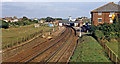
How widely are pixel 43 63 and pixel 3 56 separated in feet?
25.2

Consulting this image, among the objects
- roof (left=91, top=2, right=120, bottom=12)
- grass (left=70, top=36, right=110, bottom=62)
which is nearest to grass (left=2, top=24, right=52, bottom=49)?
grass (left=70, top=36, right=110, bottom=62)

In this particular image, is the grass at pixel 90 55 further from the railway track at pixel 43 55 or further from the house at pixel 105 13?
the house at pixel 105 13

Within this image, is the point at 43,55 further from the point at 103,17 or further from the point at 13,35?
the point at 103,17

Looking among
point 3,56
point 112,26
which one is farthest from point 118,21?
point 3,56

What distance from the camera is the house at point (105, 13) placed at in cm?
5017

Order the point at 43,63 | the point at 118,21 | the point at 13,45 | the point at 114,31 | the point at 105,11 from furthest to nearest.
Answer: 1. the point at 105,11
2. the point at 118,21
3. the point at 114,31
4. the point at 13,45
5. the point at 43,63

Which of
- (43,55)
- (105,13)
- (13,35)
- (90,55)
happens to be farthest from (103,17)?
(90,55)

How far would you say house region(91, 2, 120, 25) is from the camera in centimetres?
5017

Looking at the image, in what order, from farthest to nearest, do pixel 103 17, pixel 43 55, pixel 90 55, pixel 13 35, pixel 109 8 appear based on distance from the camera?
pixel 103 17 → pixel 109 8 → pixel 13 35 → pixel 43 55 → pixel 90 55

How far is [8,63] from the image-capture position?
18766 mm

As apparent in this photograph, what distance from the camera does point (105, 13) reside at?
167 ft

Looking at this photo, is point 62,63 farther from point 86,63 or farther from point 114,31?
point 114,31

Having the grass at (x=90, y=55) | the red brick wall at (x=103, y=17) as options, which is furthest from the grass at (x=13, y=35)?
the red brick wall at (x=103, y=17)

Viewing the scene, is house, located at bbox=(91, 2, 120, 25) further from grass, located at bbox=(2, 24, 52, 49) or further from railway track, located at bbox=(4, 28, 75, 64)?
railway track, located at bbox=(4, 28, 75, 64)
